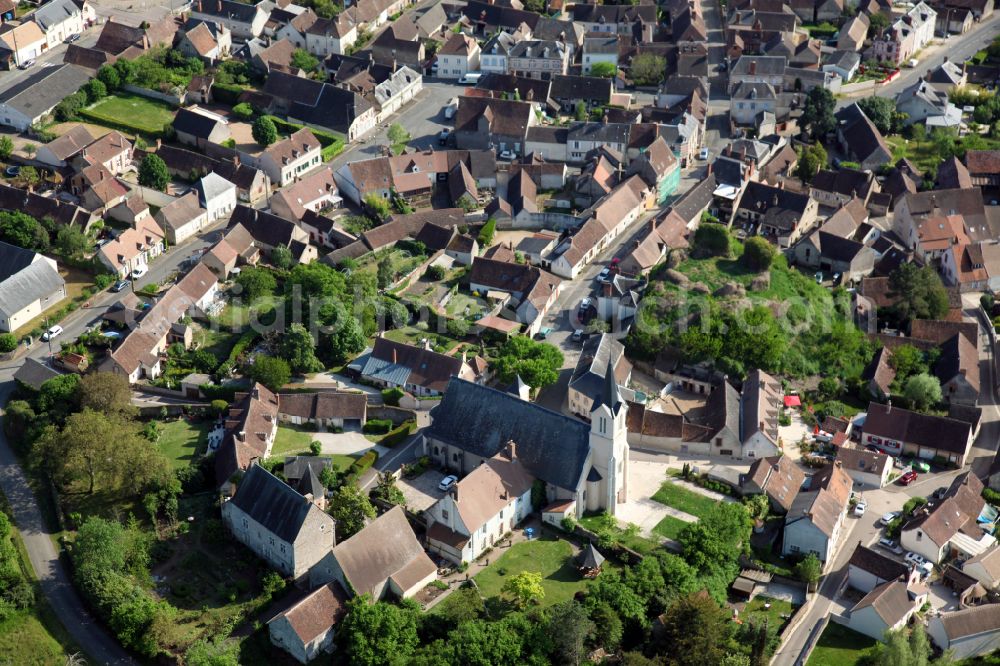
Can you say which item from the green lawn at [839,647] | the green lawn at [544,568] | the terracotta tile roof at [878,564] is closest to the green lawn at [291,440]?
the green lawn at [544,568]

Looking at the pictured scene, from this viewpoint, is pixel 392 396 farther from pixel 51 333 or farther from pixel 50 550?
pixel 51 333

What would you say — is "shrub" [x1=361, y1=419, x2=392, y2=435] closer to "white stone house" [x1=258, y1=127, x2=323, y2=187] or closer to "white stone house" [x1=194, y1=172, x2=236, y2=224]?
"white stone house" [x1=194, y1=172, x2=236, y2=224]

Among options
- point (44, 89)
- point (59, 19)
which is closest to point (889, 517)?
point (44, 89)

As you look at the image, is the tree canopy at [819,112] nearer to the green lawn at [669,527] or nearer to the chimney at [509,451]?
the green lawn at [669,527]

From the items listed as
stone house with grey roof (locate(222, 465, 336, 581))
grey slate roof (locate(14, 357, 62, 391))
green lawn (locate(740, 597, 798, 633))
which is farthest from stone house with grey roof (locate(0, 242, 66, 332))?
green lawn (locate(740, 597, 798, 633))

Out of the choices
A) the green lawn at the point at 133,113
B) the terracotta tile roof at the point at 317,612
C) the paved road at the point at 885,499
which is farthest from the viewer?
the green lawn at the point at 133,113
